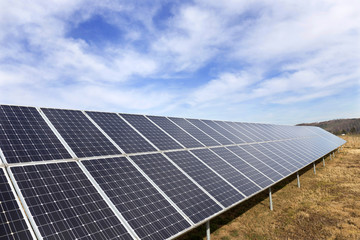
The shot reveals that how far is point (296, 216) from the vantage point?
49.3 feet

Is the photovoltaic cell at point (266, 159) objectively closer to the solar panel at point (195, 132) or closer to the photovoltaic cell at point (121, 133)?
the solar panel at point (195, 132)

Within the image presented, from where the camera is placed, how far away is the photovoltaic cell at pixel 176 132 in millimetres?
14770

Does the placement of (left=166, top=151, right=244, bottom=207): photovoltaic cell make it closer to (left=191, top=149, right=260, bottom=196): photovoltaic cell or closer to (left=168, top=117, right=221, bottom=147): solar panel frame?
(left=191, top=149, right=260, bottom=196): photovoltaic cell

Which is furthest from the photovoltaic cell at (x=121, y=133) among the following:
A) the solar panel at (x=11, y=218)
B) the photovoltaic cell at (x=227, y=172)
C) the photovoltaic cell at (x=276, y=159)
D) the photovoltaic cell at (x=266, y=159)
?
the photovoltaic cell at (x=276, y=159)

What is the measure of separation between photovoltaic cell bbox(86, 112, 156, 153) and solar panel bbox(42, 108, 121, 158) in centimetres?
58

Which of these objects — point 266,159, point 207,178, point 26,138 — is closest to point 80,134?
point 26,138

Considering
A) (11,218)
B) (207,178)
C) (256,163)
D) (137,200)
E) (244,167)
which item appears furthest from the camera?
(256,163)

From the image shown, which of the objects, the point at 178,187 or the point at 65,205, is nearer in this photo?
the point at 65,205

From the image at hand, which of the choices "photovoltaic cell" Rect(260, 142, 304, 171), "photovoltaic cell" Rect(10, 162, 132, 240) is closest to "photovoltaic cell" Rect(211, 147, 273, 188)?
"photovoltaic cell" Rect(260, 142, 304, 171)

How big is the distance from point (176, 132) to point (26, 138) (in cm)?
960

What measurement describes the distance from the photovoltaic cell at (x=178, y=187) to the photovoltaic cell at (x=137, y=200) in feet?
1.64

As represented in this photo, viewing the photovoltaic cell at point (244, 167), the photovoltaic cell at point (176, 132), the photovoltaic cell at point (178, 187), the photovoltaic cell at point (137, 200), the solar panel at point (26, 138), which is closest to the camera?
the photovoltaic cell at point (137, 200)

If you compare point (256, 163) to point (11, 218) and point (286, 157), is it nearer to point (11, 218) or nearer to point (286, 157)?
point (286, 157)

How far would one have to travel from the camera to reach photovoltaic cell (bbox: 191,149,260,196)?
1180 cm
